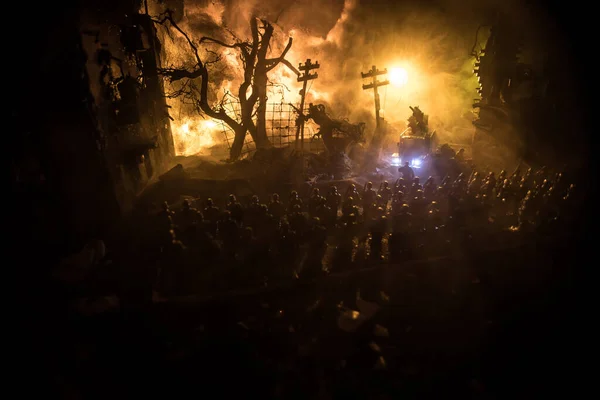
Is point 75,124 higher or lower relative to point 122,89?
lower

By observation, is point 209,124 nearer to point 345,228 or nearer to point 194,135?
point 194,135

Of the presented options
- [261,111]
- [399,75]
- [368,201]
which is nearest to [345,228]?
[368,201]

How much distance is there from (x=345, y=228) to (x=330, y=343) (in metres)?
1.95

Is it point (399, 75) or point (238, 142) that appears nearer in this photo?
point (238, 142)

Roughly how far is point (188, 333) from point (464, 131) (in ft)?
50.0

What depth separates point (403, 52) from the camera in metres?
17.3

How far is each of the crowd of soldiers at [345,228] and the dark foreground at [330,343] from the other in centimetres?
40

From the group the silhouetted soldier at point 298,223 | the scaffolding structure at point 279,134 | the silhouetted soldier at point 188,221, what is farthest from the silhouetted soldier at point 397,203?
the scaffolding structure at point 279,134

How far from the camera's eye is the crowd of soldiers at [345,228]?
5.48 metres

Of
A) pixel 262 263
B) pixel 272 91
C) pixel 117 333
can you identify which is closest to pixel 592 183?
pixel 262 263

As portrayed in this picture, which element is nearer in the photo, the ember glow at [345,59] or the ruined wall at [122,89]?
the ruined wall at [122,89]

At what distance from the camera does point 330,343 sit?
498 cm

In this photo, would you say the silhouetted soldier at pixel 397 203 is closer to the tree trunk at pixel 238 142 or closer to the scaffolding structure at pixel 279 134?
the scaffolding structure at pixel 279 134

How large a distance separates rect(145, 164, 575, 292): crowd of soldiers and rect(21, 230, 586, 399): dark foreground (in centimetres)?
40
